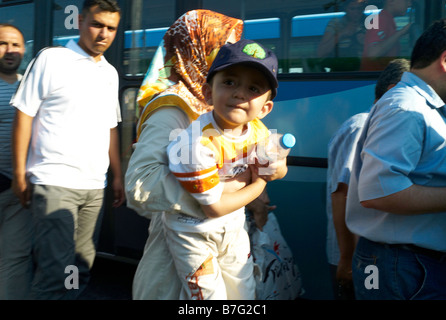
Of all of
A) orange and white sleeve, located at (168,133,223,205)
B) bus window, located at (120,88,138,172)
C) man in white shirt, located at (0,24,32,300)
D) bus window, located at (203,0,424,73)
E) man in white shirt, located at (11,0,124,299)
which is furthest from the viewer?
bus window, located at (120,88,138,172)

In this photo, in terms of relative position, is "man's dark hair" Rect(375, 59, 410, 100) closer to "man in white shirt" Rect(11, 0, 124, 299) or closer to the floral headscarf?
the floral headscarf

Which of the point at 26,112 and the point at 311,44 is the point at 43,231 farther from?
the point at 311,44

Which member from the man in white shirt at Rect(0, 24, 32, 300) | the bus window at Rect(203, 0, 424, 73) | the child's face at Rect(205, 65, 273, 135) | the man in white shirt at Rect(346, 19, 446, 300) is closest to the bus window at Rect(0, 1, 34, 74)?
the man in white shirt at Rect(0, 24, 32, 300)

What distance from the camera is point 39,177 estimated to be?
2.48 metres

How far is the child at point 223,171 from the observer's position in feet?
5.00

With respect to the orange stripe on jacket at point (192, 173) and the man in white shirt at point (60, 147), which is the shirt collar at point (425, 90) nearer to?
the orange stripe on jacket at point (192, 173)

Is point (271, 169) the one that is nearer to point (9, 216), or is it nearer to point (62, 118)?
point (62, 118)

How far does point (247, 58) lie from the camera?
155 centimetres

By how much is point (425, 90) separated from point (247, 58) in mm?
692

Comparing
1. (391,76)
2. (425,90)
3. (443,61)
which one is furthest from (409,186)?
(391,76)

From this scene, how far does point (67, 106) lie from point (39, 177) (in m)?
0.43

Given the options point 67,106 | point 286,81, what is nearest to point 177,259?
point 67,106

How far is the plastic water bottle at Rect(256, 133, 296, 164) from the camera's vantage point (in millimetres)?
1535

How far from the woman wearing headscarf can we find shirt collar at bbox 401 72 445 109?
0.74 metres
